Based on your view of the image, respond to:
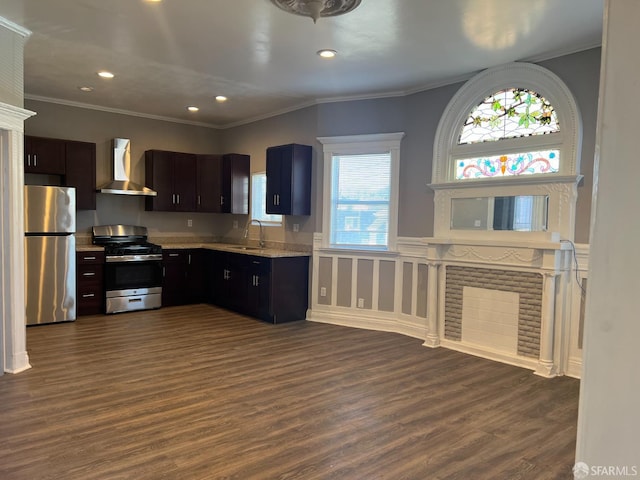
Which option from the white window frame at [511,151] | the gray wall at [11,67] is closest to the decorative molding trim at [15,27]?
the gray wall at [11,67]

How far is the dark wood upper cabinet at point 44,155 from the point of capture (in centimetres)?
557

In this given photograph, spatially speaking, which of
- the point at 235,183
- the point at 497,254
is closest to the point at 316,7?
the point at 497,254

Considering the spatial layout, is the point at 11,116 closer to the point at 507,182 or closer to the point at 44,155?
the point at 44,155

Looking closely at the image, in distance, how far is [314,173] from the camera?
232 inches

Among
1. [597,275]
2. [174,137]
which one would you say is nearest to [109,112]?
[174,137]

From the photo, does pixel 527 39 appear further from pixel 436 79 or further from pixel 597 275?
pixel 597 275

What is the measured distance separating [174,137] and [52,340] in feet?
11.9

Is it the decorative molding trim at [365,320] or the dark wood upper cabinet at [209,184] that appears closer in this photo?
the decorative molding trim at [365,320]

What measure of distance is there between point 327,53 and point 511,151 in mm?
1972

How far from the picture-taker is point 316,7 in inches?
122

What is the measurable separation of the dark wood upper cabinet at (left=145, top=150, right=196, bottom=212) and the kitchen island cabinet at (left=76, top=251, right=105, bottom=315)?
1.20 meters

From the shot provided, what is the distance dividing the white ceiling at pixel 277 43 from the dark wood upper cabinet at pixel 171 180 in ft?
4.18

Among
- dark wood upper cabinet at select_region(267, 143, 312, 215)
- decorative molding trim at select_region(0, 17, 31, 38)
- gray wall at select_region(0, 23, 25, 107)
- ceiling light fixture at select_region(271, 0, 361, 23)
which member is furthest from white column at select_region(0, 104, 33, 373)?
dark wood upper cabinet at select_region(267, 143, 312, 215)

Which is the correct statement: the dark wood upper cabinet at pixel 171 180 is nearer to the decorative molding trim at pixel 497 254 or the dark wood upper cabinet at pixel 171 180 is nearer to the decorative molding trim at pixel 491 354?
the decorative molding trim at pixel 497 254
